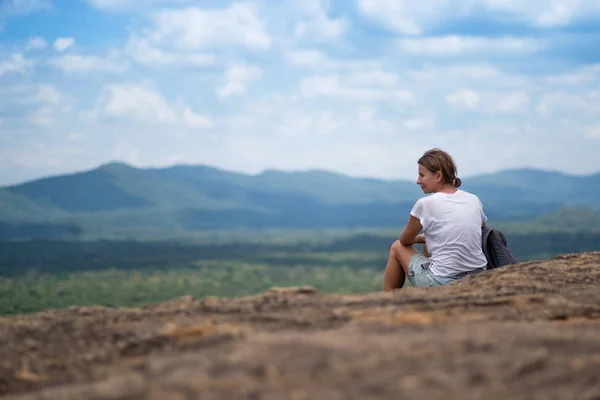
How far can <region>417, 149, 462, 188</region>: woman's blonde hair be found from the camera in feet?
18.6

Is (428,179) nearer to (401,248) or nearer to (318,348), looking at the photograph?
(401,248)

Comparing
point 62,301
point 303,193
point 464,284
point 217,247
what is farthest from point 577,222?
point 464,284

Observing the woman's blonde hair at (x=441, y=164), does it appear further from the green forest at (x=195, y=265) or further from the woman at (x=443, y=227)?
the green forest at (x=195, y=265)

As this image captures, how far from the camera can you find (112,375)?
2.98 metres

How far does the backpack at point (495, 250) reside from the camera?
5.97 m

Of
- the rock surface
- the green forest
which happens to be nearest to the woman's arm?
the rock surface

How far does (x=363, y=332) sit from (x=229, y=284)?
94.8 feet

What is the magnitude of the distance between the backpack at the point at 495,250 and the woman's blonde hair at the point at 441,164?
524 millimetres

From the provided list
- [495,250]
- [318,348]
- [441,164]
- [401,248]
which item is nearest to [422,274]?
[401,248]

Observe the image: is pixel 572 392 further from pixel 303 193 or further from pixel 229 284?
pixel 303 193

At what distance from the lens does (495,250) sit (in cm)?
603

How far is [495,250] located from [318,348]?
341 cm

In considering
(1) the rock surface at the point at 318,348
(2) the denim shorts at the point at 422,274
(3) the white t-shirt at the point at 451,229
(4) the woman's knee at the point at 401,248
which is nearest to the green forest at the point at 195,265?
(4) the woman's knee at the point at 401,248

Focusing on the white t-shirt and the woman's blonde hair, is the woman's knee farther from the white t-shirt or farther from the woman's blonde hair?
the woman's blonde hair
